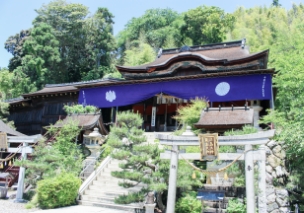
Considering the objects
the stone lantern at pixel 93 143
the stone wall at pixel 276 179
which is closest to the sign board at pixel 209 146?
the stone wall at pixel 276 179

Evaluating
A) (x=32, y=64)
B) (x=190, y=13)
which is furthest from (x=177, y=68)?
(x=190, y=13)

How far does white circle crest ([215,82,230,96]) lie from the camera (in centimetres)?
1684

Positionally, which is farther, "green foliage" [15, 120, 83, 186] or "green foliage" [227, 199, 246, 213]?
"green foliage" [15, 120, 83, 186]

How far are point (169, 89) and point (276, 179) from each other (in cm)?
913

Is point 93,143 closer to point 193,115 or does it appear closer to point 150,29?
point 193,115

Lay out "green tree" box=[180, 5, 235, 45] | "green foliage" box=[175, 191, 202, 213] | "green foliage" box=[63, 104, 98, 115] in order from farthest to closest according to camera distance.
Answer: "green tree" box=[180, 5, 235, 45], "green foliage" box=[63, 104, 98, 115], "green foliage" box=[175, 191, 202, 213]

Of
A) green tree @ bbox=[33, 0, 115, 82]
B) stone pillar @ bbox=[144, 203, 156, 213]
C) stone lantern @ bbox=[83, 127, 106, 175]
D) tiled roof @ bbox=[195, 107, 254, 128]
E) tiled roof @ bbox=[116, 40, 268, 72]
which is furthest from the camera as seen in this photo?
green tree @ bbox=[33, 0, 115, 82]

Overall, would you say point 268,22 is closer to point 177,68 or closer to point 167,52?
point 167,52

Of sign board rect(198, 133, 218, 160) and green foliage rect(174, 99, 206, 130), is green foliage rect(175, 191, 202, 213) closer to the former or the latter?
sign board rect(198, 133, 218, 160)

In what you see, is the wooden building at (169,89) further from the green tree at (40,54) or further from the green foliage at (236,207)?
the green foliage at (236,207)

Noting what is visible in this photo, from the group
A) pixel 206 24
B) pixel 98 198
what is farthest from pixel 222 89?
pixel 206 24

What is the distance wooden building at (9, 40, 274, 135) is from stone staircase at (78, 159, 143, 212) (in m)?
7.71

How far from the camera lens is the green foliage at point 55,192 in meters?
10.1

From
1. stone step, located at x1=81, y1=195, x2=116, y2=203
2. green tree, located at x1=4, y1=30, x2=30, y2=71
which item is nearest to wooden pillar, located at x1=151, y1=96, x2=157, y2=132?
stone step, located at x1=81, y1=195, x2=116, y2=203
